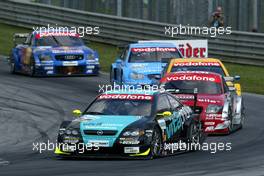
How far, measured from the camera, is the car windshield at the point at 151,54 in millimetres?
25844

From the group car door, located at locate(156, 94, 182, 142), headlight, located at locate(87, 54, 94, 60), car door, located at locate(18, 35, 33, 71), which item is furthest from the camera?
car door, located at locate(18, 35, 33, 71)

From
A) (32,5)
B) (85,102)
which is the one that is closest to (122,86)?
(85,102)

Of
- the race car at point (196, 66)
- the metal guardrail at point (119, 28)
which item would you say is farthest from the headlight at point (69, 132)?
the metal guardrail at point (119, 28)

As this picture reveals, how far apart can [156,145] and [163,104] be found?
3.84ft

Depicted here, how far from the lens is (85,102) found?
23859mm

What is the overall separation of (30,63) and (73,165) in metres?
15.3

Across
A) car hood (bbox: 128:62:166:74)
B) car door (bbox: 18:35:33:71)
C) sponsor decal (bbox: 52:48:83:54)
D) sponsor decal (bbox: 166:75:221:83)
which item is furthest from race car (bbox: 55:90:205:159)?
car door (bbox: 18:35:33:71)

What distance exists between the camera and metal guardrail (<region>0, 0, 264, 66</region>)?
31906 mm

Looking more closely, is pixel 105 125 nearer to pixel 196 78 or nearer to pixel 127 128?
pixel 127 128

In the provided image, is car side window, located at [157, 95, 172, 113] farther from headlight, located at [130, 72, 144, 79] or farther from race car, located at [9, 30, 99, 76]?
race car, located at [9, 30, 99, 76]

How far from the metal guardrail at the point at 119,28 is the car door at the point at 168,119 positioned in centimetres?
1537

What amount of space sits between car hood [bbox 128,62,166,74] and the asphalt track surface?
1.30 meters

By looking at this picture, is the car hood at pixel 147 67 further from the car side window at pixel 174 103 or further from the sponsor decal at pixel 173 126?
the sponsor decal at pixel 173 126

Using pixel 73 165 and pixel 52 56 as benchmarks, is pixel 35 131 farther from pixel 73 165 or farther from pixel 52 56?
pixel 52 56
